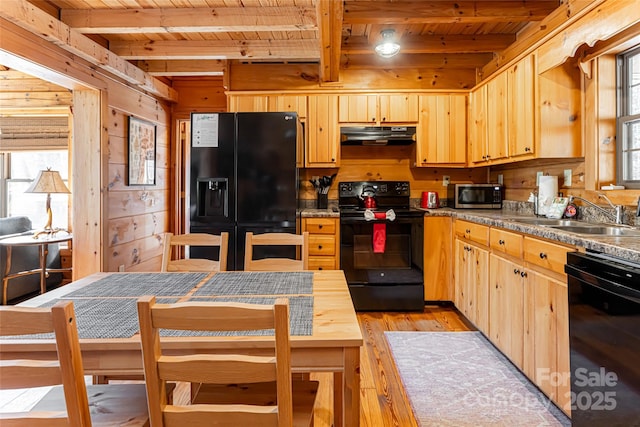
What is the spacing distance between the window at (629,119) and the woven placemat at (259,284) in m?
2.15

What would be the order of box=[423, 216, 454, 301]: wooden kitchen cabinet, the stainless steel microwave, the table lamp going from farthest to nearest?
the table lamp → the stainless steel microwave → box=[423, 216, 454, 301]: wooden kitchen cabinet

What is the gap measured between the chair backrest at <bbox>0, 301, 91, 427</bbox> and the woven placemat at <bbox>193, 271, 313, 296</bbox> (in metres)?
0.62

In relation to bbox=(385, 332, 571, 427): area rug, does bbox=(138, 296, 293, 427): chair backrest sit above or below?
above

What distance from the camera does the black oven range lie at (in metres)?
3.47

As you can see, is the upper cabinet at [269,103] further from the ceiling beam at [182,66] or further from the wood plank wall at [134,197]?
the wood plank wall at [134,197]

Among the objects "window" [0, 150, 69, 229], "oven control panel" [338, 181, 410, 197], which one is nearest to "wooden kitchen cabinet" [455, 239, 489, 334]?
"oven control panel" [338, 181, 410, 197]

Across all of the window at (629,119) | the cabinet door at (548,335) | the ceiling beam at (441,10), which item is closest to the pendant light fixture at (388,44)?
the ceiling beam at (441,10)

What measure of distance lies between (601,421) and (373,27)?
9.80 ft

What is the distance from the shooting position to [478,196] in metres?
3.75

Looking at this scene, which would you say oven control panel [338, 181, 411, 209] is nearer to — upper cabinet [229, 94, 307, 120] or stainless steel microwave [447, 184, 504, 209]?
stainless steel microwave [447, 184, 504, 209]

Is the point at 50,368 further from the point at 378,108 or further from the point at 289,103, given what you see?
the point at 378,108

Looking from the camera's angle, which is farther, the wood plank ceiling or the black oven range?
the black oven range

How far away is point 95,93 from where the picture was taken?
3.41m

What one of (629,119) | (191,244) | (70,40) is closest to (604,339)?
(629,119)
